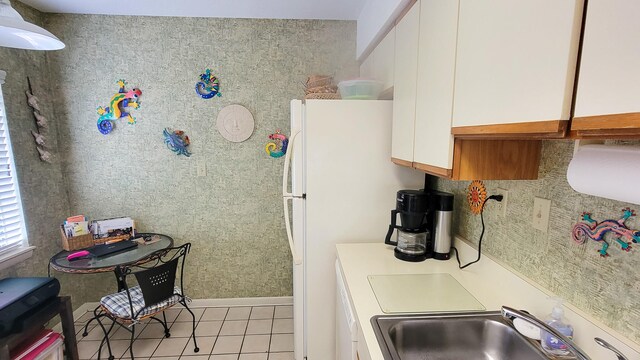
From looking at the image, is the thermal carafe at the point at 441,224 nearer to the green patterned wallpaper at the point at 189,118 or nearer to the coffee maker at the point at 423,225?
the coffee maker at the point at 423,225

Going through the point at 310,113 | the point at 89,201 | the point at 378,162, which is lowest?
the point at 89,201

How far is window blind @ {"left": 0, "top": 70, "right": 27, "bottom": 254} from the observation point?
6.30 feet

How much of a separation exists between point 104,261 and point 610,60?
8.45 feet

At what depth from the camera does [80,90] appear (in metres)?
2.35

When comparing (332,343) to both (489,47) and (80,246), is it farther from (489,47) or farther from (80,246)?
(80,246)

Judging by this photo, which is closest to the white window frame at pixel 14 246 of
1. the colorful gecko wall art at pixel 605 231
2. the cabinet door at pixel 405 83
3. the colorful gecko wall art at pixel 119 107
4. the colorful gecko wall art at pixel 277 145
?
the colorful gecko wall art at pixel 119 107

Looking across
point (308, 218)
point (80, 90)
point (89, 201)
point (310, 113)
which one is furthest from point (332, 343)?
point (80, 90)

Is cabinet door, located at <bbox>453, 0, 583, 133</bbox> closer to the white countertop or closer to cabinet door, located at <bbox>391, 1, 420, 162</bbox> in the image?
cabinet door, located at <bbox>391, 1, 420, 162</bbox>

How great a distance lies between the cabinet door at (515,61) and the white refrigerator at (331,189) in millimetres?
775

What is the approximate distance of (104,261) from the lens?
1943 millimetres

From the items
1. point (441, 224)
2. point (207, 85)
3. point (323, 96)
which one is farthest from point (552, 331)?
point (207, 85)

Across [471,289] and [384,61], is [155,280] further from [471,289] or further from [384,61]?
[384,61]

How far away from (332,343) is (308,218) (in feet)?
2.70

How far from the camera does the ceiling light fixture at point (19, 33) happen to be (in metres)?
1.14
